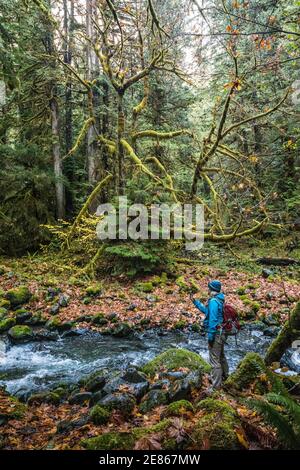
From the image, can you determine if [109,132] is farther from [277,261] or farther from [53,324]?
[53,324]

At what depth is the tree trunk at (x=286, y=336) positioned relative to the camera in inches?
208

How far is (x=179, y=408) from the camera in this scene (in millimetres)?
4148

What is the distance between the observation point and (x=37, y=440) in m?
4.10

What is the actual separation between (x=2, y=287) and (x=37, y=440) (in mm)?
8013

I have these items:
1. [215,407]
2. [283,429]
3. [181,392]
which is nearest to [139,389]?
[181,392]

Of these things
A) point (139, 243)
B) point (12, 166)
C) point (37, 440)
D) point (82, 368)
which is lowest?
point (82, 368)

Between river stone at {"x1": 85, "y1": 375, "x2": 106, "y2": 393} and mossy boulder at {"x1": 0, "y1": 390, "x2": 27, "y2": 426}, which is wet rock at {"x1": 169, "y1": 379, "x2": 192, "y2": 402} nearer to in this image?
river stone at {"x1": 85, "y1": 375, "x2": 106, "y2": 393}

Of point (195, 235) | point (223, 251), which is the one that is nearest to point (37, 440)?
point (195, 235)

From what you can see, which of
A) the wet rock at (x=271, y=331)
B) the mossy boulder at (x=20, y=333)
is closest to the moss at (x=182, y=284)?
the wet rock at (x=271, y=331)

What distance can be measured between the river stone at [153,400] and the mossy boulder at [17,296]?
671 cm

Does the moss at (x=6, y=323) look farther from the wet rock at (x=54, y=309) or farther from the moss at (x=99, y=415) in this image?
the moss at (x=99, y=415)
